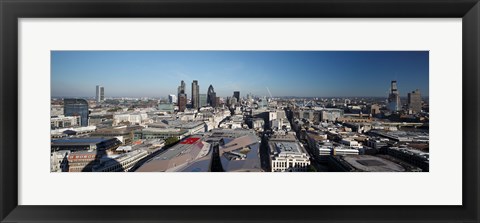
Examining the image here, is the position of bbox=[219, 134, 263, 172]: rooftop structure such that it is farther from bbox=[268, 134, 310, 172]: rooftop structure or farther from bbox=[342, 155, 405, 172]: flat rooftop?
bbox=[342, 155, 405, 172]: flat rooftop

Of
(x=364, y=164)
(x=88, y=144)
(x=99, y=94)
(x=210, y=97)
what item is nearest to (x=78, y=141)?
(x=88, y=144)

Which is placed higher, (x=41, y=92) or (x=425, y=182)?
(x=41, y=92)

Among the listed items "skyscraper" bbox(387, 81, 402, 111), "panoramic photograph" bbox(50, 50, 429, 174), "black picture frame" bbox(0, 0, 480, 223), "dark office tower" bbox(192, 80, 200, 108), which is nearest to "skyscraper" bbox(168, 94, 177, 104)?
"panoramic photograph" bbox(50, 50, 429, 174)

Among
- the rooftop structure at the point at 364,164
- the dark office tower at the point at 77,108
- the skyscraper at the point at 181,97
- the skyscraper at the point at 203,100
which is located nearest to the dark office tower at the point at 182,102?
the skyscraper at the point at 181,97

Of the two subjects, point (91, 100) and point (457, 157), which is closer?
point (457, 157)
